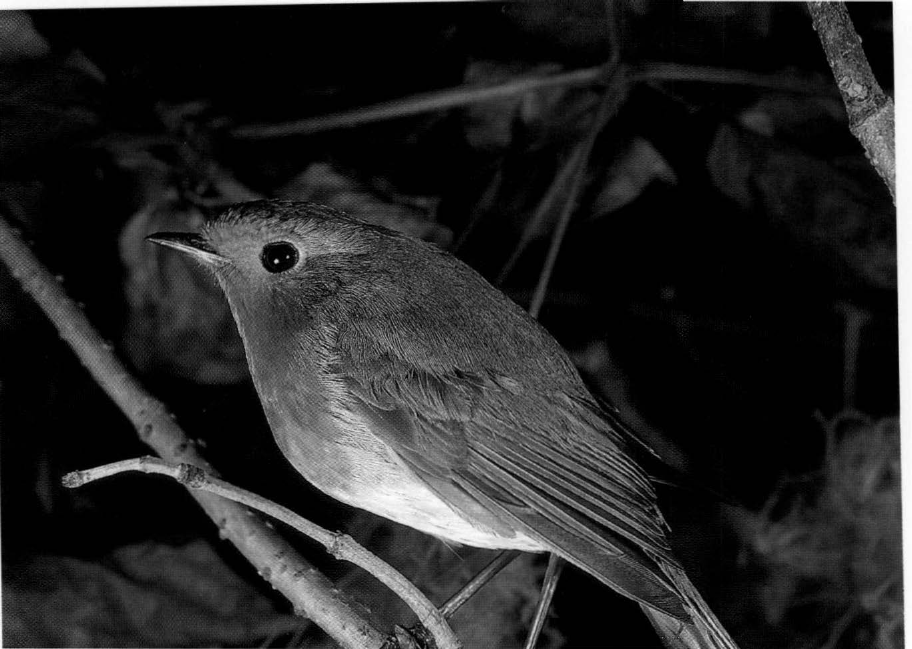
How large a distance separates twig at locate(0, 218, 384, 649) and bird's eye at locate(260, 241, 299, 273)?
34 cm

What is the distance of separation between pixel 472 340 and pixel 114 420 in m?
0.65

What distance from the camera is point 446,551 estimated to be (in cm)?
138


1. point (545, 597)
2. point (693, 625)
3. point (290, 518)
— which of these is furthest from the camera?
point (545, 597)

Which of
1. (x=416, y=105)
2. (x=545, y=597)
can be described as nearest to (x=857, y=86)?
(x=416, y=105)

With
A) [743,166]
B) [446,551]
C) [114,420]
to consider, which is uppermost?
[743,166]

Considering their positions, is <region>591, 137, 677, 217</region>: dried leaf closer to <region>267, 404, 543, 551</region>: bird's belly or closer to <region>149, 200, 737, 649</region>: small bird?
<region>149, 200, 737, 649</region>: small bird

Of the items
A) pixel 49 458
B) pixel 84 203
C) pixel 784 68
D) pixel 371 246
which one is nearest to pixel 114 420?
pixel 49 458

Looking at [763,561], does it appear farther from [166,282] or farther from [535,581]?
[166,282]

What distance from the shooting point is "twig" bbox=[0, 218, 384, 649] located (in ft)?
4.17

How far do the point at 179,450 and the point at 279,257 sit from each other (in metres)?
0.38

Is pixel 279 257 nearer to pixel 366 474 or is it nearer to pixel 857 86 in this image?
pixel 366 474

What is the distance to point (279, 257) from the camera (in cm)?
123

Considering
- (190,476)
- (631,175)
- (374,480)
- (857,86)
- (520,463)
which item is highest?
(857,86)

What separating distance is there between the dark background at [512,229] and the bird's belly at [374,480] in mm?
213
